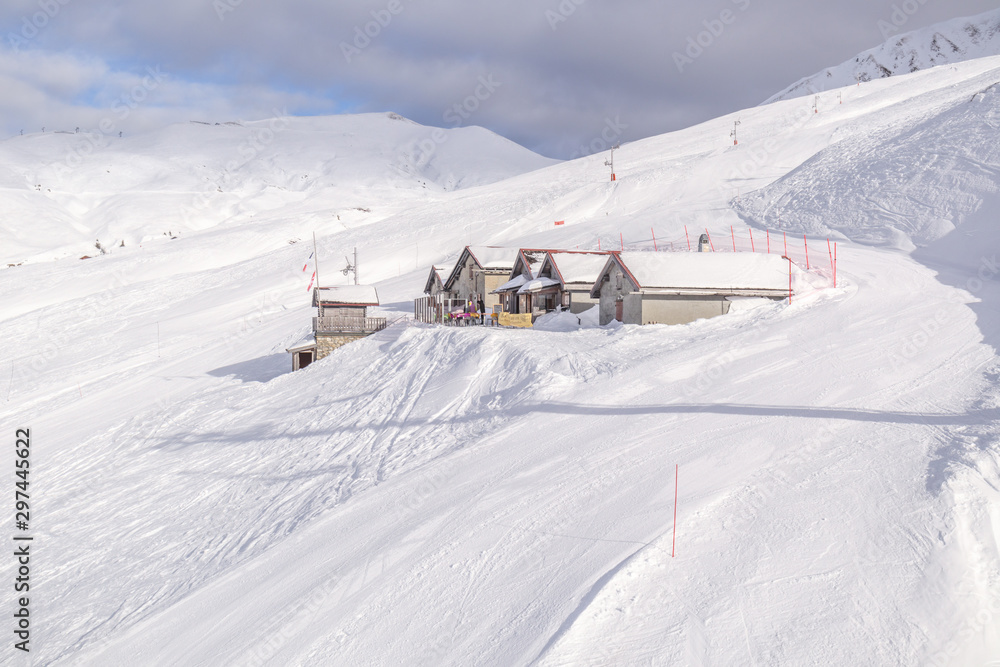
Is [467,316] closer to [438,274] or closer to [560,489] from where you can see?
[438,274]

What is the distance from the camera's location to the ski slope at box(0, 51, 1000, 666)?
33.0 feet

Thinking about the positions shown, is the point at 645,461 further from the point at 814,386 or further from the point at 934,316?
the point at 934,316

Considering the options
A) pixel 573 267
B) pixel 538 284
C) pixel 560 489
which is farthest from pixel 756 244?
pixel 560 489

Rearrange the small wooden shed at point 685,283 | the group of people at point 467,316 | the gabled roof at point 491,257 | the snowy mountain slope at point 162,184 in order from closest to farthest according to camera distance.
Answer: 1. the small wooden shed at point 685,283
2. the group of people at point 467,316
3. the gabled roof at point 491,257
4. the snowy mountain slope at point 162,184

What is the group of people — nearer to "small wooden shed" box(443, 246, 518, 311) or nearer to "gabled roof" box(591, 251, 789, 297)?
"small wooden shed" box(443, 246, 518, 311)

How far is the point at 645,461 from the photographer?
14.9 m

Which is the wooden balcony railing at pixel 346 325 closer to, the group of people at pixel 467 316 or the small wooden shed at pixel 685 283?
the group of people at pixel 467 316

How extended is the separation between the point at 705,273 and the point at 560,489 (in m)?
19.4

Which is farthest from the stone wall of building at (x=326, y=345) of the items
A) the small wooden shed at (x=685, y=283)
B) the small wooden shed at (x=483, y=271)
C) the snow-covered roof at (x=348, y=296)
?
the small wooden shed at (x=483, y=271)

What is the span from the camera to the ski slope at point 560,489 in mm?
10047

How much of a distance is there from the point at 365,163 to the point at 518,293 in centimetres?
15392

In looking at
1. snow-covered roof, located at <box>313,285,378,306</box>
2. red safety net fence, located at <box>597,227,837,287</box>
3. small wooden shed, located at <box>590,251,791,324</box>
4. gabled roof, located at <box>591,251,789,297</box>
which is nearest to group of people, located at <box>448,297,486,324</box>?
snow-covered roof, located at <box>313,285,378,306</box>

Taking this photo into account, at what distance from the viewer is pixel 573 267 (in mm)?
40562

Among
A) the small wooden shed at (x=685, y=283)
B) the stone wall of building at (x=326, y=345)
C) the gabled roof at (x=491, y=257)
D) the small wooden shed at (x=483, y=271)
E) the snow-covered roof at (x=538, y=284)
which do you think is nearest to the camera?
the small wooden shed at (x=685, y=283)
